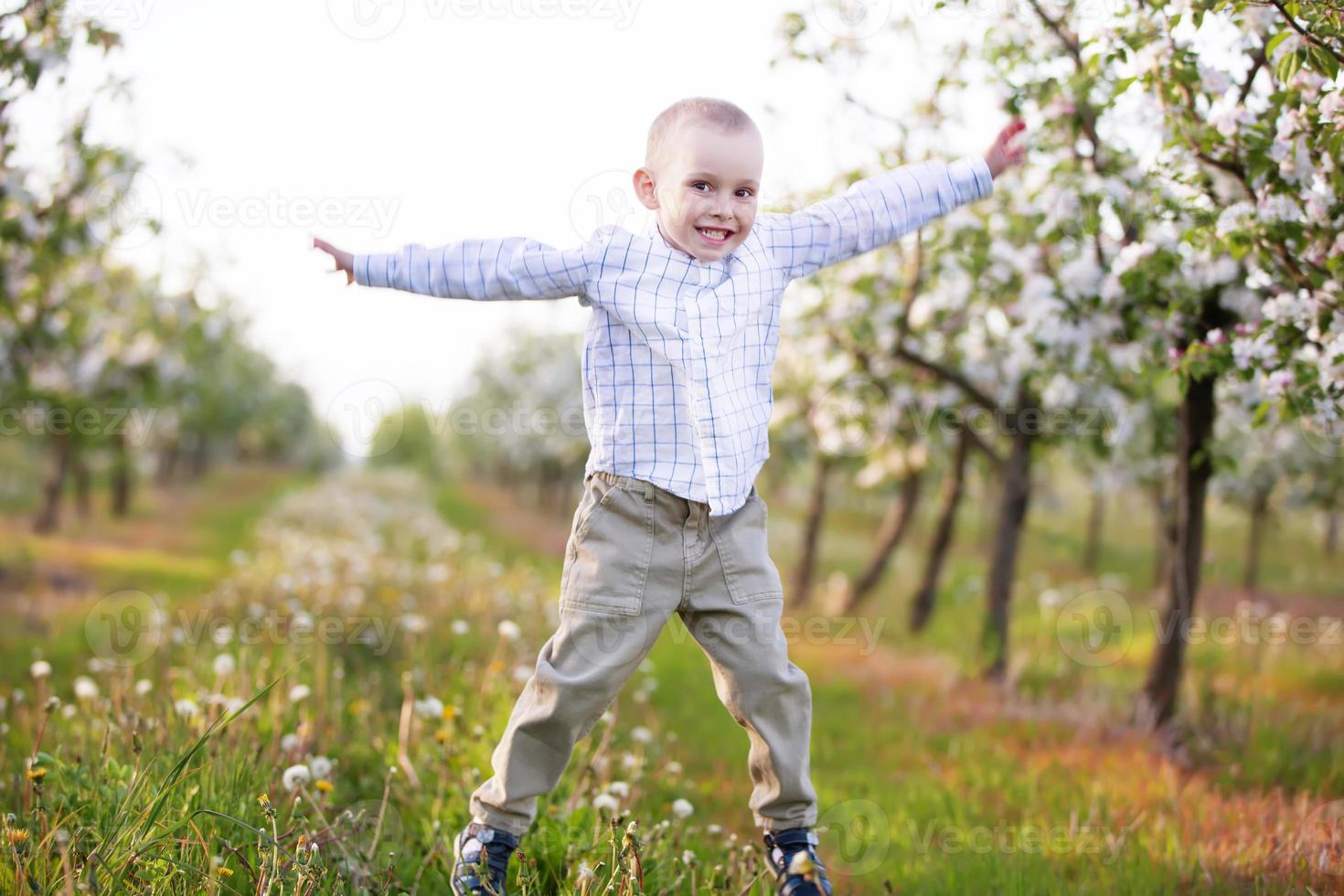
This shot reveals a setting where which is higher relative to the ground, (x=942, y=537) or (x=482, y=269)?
(x=482, y=269)

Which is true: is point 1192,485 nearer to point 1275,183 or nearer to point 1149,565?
point 1275,183

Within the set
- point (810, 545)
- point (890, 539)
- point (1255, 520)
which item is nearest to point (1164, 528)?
point (890, 539)

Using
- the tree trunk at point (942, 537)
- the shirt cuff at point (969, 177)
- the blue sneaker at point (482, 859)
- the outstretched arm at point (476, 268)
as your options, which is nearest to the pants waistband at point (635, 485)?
the outstretched arm at point (476, 268)

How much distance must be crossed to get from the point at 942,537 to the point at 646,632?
365 inches

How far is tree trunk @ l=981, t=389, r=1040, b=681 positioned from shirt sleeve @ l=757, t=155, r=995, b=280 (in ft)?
18.7

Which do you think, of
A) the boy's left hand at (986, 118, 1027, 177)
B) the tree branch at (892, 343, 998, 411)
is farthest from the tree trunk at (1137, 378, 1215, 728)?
the boy's left hand at (986, 118, 1027, 177)

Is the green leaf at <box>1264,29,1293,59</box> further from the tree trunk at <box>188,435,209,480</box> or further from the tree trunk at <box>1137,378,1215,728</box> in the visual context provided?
the tree trunk at <box>188,435,209,480</box>

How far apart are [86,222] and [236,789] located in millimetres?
6586

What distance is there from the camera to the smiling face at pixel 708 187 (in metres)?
2.71

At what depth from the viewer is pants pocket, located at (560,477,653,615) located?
2.84 m

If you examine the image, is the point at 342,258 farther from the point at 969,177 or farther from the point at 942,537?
the point at 942,537

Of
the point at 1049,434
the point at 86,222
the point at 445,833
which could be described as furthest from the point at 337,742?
the point at 1049,434

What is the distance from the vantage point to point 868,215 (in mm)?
3121

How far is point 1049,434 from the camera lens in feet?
28.5
